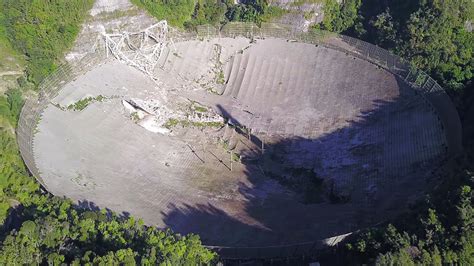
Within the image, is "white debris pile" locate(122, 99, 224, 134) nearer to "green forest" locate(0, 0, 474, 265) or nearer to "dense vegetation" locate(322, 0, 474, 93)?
"green forest" locate(0, 0, 474, 265)

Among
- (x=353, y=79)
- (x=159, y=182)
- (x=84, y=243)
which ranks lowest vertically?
(x=159, y=182)

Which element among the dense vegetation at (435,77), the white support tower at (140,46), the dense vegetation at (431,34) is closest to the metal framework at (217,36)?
the white support tower at (140,46)

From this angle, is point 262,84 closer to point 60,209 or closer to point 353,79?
point 353,79

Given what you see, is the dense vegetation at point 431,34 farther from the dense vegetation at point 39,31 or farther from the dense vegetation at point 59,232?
the dense vegetation at point 39,31

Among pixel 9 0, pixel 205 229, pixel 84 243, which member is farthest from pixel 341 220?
pixel 9 0

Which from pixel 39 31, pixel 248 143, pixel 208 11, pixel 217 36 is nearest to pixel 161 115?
pixel 248 143

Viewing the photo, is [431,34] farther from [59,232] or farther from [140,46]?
[59,232]
